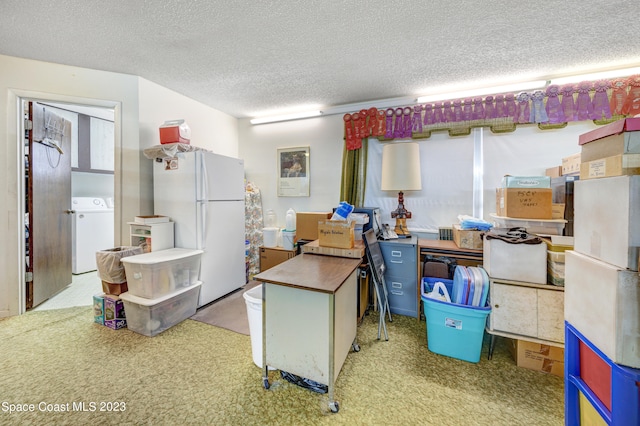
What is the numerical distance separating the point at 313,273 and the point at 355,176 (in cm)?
214

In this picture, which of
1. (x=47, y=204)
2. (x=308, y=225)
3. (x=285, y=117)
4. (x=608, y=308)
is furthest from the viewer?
(x=285, y=117)

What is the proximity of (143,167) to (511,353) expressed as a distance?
439 cm

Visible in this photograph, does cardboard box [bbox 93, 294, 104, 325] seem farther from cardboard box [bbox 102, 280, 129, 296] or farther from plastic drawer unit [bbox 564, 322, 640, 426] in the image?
plastic drawer unit [bbox 564, 322, 640, 426]

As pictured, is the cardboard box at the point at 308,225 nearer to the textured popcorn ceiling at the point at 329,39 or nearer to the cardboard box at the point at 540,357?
the textured popcorn ceiling at the point at 329,39

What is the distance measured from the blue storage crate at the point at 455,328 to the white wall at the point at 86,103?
11.5 ft

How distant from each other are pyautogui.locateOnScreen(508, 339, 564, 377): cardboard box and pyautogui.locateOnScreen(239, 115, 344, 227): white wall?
2630 millimetres

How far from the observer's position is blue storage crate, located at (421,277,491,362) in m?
1.96

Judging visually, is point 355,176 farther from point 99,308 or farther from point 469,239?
point 99,308

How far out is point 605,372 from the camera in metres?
1.00

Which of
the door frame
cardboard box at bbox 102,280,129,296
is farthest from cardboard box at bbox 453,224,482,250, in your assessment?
the door frame

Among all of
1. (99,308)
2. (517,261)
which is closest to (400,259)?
(517,261)

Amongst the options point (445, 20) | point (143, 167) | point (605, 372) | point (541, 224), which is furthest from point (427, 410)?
point (143, 167)

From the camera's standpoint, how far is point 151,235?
8.96ft

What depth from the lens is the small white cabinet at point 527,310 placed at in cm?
186
